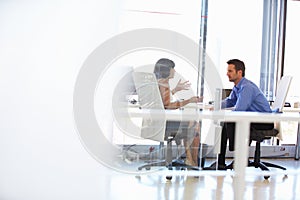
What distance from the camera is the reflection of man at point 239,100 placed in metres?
3.80

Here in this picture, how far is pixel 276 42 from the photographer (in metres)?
5.25

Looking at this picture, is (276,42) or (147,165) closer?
(147,165)

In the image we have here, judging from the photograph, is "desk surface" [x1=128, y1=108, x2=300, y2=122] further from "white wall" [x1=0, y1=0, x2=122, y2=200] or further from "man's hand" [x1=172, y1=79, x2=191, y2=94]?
"man's hand" [x1=172, y1=79, x2=191, y2=94]

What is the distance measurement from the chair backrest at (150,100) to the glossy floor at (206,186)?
1.39ft

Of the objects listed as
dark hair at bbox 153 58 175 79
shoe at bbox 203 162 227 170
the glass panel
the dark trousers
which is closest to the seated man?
dark hair at bbox 153 58 175 79

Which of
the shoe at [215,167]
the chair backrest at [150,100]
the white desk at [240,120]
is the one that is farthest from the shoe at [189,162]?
the white desk at [240,120]

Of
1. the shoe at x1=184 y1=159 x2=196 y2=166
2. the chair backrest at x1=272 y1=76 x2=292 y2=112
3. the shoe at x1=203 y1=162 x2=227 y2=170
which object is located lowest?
the shoe at x1=203 y1=162 x2=227 y2=170

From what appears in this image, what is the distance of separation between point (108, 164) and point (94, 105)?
0.33 m

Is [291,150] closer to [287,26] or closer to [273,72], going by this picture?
[273,72]

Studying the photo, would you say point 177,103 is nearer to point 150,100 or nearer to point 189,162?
point 150,100

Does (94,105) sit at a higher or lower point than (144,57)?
lower

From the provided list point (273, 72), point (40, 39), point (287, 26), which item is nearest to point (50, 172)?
point (40, 39)

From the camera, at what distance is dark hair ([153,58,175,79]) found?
3.71 metres

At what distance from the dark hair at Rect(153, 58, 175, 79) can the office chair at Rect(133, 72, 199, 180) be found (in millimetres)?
110
